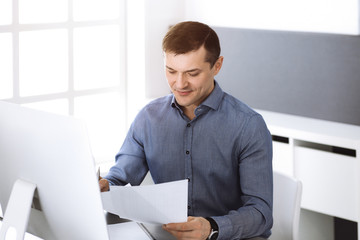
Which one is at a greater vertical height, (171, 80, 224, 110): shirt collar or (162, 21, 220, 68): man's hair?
(162, 21, 220, 68): man's hair

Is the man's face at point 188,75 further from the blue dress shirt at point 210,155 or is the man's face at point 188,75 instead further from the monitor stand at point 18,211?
the monitor stand at point 18,211

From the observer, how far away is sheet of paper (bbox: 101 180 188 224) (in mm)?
1534

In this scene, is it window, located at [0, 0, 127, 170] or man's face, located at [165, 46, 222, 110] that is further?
window, located at [0, 0, 127, 170]

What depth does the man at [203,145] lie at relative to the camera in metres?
1.93

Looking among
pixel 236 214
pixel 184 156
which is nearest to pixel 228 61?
pixel 184 156

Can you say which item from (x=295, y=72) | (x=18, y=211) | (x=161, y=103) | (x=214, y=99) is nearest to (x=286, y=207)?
(x=214, y=99)

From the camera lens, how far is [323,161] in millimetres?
3104

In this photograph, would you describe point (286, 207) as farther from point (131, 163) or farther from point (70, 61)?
point (70, 61)

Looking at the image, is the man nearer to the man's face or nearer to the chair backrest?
the man's face

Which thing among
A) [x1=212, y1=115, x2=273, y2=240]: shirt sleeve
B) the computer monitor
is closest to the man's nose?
[x1=212, y1=115, x2=273, y2=240]: shirt sleeve

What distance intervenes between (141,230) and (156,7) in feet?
7.41

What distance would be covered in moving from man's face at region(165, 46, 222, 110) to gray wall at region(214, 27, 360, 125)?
4.60 feet

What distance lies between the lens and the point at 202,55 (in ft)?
6.51

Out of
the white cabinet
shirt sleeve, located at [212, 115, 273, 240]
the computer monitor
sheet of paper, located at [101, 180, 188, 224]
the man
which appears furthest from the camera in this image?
the white cabinet
